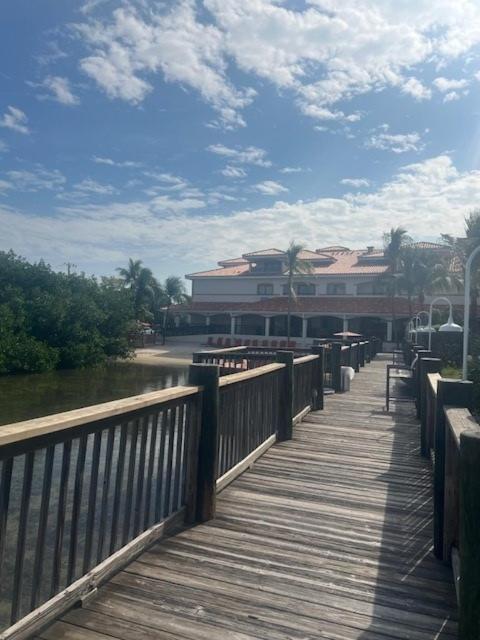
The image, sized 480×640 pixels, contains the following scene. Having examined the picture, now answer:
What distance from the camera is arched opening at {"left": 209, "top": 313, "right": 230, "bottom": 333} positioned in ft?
153

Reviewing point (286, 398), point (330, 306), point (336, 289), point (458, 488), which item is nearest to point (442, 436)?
point (458, 488)

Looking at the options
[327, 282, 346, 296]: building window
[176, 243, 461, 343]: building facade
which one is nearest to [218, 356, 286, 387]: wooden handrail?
[176, 243, 461, 343]: building facade

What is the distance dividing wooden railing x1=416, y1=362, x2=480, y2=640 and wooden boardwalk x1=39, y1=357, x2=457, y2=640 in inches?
10.7

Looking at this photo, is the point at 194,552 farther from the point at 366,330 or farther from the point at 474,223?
the point at 366,330

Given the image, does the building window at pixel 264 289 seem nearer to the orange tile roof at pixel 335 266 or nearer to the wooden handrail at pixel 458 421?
the orange tile roof at pixel 335 266

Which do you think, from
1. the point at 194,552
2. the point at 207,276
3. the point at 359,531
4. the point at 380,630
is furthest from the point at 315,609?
the point at 207,276

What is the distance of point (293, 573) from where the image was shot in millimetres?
3021

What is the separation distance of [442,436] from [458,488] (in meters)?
0.63

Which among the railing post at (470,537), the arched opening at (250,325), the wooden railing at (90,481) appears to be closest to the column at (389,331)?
the arched opening at (250,325)

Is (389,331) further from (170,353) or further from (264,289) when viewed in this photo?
(170,353)

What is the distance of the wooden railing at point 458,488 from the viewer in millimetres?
1805

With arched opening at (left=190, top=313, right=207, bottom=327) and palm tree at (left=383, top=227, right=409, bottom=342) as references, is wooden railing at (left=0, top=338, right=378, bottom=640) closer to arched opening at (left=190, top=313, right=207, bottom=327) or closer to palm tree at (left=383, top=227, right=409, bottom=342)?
palm tree at (left=383, top=227, right=409, bottom=342)

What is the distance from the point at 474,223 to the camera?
86.8 ft

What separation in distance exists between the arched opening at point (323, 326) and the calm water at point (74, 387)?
1679 centimetres
